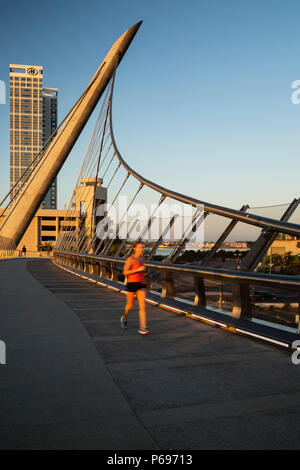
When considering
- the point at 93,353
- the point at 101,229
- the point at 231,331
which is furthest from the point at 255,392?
the point at 101,229

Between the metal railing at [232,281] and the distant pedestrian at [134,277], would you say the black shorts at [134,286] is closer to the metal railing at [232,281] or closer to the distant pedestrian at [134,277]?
the distant pedestrian at [134,277]

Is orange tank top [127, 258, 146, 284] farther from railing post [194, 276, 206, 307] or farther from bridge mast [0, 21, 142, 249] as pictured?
bridge mast [0, 21, 142, 249]

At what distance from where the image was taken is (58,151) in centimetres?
3472

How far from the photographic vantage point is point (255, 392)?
371 cm

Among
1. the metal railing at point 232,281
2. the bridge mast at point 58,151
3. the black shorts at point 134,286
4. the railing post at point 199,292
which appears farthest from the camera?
the bridge mast at point 58,151

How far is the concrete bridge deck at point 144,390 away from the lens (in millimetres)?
2791

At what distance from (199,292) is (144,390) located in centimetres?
429

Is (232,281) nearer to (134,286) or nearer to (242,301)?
(242,301)

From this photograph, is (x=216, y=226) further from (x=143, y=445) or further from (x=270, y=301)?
(x=143, y=445)

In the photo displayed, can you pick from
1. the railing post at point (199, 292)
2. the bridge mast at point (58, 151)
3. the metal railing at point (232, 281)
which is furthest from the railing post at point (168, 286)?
the bridge mast at point (58, 151)

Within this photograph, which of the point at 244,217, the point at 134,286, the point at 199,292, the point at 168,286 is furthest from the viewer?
the point at 168,286

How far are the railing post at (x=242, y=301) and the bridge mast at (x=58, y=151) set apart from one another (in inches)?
1172

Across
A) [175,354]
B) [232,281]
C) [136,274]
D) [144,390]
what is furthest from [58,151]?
[144,390]
